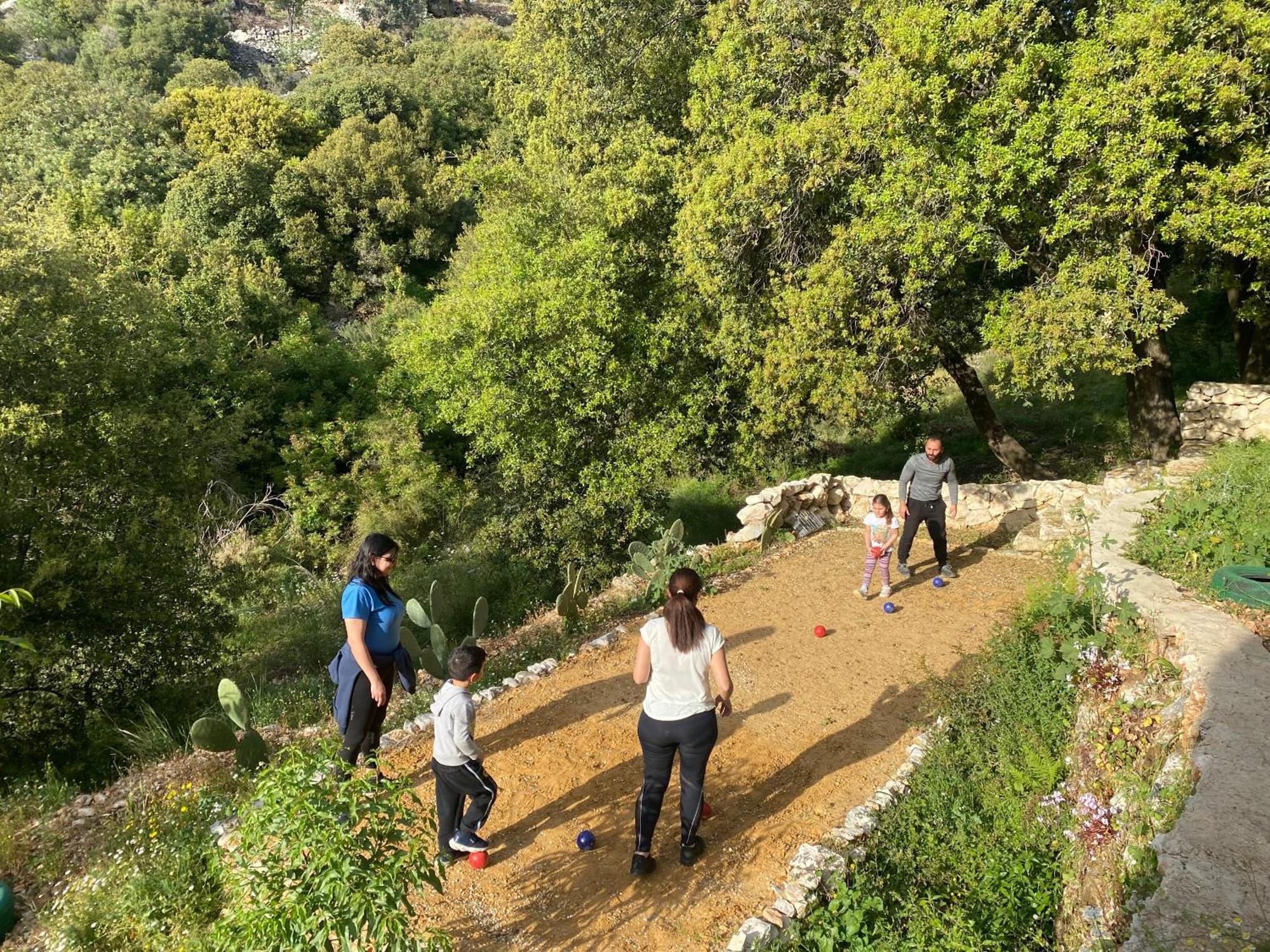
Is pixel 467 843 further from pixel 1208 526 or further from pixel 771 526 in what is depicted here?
pixel 1208 526

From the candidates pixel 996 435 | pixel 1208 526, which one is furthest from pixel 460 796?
pixel 996 435

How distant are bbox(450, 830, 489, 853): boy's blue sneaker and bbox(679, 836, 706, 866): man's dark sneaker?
1194mm

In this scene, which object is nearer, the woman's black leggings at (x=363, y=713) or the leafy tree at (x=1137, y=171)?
the woman's black leggings at (x=363, y=713)

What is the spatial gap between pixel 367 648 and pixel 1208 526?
293 inches

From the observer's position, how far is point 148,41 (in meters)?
41.4

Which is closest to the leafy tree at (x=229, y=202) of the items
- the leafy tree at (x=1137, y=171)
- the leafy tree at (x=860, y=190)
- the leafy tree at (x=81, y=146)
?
the leafy tree at (x=81, y=146)

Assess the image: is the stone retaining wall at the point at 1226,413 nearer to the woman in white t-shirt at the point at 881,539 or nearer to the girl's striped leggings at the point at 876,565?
the woman in white t-shirt at the point at 881,539

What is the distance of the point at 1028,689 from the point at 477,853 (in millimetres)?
4302

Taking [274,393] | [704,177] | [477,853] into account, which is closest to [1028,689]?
[477,853]

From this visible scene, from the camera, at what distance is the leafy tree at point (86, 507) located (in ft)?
25.7

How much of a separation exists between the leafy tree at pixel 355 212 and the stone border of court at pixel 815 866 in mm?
27403

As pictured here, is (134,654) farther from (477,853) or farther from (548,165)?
(548,165)

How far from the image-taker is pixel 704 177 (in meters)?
10.6

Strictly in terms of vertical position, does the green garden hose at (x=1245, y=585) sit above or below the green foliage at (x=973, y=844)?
above
